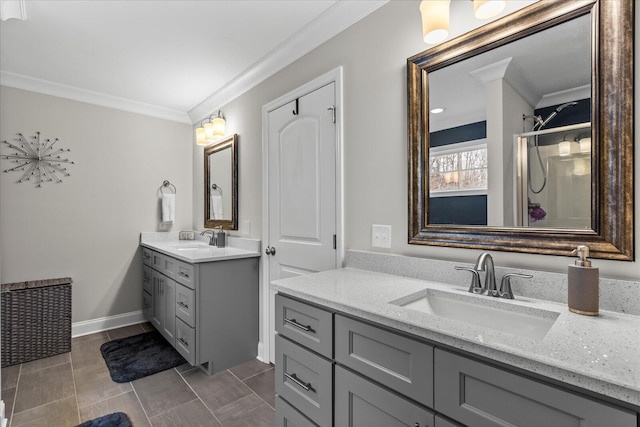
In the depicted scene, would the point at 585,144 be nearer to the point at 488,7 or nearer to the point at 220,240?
the point at 488,7

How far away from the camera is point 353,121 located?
190cm

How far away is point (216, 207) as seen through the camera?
3.34 meters

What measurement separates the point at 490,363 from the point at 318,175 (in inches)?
60.2

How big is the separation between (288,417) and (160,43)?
8.25 feet

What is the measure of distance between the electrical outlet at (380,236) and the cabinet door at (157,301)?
2.17 metres

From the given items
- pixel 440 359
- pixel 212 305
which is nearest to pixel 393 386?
pixel 440 359

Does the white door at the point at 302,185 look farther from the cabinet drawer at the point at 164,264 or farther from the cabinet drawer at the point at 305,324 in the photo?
the cabinet drawer at the point at 164,264

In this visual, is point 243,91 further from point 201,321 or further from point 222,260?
point 201,321

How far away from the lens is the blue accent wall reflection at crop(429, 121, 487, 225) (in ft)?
4.54

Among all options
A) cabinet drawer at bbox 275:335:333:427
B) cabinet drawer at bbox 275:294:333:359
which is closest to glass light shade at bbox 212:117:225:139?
cabinet drawer at bbox 275:294:333:359

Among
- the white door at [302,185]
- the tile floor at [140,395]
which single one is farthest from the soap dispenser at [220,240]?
the tile floor at [140,395]

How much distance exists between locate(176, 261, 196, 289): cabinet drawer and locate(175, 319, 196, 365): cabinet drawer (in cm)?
32

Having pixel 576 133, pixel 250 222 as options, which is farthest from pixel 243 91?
pixel 576 133

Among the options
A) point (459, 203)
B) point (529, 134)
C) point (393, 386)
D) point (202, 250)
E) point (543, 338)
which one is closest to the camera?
point (543, 338)
